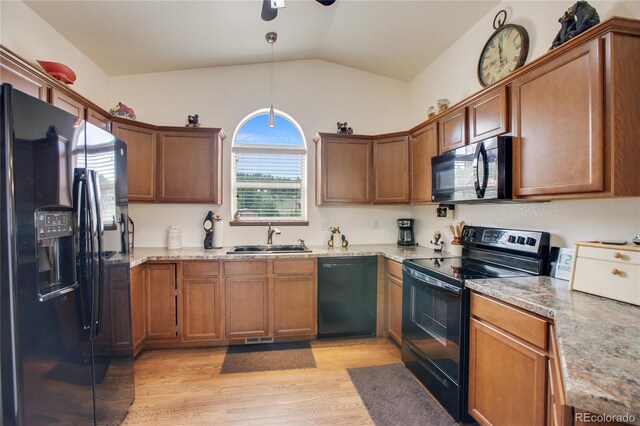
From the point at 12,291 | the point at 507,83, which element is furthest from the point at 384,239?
the point at 12,291

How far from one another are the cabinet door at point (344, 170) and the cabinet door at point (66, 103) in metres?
2.18

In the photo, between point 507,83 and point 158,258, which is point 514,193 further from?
point 158,258

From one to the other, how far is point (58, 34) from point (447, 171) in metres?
3.47

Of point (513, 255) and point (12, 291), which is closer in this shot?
point (12, 291)

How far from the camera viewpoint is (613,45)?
4.45 feet

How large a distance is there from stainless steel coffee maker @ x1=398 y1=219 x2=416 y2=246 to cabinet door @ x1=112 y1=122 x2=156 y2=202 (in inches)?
112

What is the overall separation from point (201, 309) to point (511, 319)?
8.42ft

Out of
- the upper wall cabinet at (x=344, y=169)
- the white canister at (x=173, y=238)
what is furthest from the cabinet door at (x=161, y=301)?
the upper wall cabinet at (x=344, y=169)

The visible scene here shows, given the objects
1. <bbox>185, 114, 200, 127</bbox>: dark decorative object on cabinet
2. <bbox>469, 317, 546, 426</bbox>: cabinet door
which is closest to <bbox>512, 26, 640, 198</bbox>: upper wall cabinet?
<bbox>469, 317, 546, 426</bbox>: cabinet door

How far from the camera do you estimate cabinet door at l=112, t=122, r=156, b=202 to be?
9.52 ft

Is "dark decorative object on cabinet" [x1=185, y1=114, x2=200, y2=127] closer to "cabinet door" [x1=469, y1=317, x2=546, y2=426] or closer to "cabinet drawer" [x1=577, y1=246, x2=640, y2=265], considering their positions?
"cabinet door" [x1=469, y1=317, x2=546, y2=426]

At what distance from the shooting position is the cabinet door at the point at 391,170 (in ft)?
10.8

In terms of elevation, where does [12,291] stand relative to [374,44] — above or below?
below

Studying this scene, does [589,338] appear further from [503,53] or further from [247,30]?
[247,30]
